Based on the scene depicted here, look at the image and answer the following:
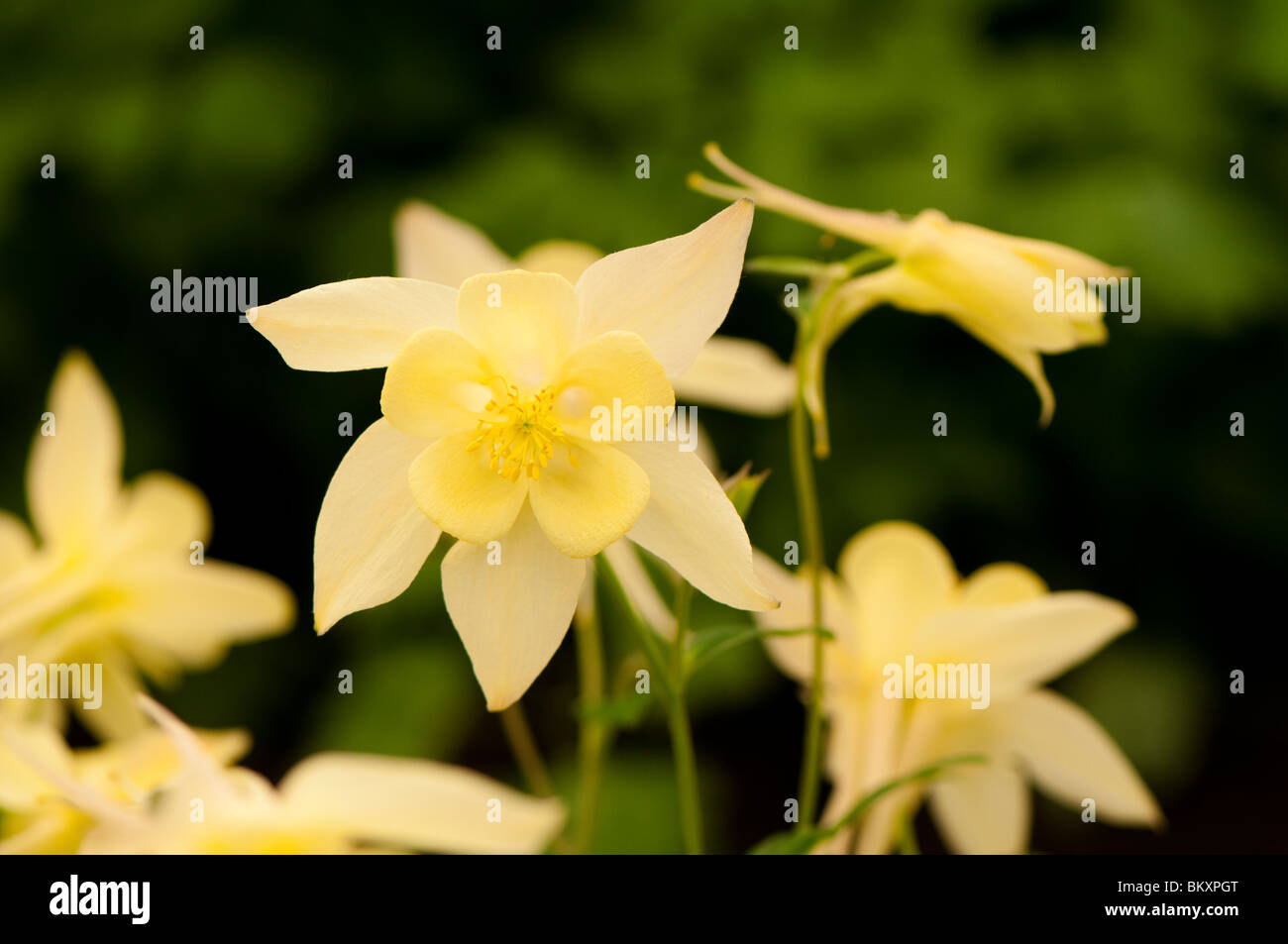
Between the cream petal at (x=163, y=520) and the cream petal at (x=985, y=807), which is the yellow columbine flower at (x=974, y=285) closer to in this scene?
the cream petal at (x=985, y=807)

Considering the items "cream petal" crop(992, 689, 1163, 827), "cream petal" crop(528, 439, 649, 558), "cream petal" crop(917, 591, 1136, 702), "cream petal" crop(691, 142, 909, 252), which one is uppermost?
"cream petal" crop(691, 142, 909, 252)

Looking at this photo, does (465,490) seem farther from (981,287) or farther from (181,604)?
(181,604)

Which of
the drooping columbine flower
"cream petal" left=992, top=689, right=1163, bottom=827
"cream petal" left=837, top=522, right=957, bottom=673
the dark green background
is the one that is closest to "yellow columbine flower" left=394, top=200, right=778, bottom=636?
the drooping columbine flower

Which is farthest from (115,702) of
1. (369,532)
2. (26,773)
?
(369,532)

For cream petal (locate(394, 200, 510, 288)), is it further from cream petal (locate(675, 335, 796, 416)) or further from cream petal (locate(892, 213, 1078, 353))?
cream petal (locate(892, 213, 1078, 353))
